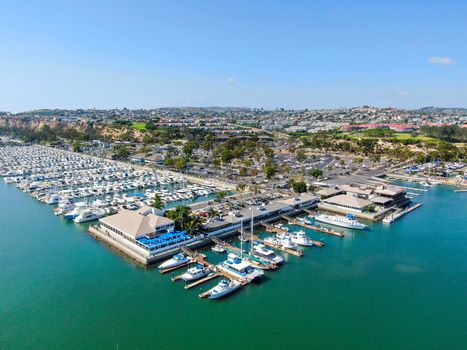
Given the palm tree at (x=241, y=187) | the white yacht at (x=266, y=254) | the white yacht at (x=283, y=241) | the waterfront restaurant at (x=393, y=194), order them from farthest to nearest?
1. the palm tree at (x=241, y=187)
2. the waterfront restaurant at (x=393, y=194)
3. the white yacht at (x=283, y=241)
4. the white yacht at (x=266, y=254)

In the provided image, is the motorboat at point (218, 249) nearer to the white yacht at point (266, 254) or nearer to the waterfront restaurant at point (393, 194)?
the white yacht at point (266, 254)

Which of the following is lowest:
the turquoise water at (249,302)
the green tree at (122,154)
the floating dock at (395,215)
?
the turquoise water at (249,302)

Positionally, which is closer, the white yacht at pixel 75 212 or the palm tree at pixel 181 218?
the palm tree at pixel 181 218

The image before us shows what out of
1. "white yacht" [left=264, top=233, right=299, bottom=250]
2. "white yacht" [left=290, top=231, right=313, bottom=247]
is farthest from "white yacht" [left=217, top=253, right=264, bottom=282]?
"white yacht" [left=290, top=231, right=313, bottom=247]

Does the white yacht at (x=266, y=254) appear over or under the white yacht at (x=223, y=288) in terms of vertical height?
over

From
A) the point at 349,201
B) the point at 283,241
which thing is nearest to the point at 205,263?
the point at 283,241

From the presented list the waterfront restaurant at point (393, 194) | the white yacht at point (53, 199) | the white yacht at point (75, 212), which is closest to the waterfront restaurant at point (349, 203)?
the waterfront restaurant at point (393, 194)

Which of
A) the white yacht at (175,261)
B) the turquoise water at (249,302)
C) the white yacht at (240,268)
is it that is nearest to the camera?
the turquoise water at (249,302)

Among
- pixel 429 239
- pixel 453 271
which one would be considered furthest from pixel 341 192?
pixel 453 271

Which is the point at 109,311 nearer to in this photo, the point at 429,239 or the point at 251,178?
the point at 429,239
